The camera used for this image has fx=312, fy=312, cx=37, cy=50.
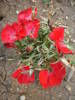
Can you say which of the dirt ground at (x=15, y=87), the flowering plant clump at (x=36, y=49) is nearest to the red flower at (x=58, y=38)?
the flowering plant clump at (x=36, y=49)

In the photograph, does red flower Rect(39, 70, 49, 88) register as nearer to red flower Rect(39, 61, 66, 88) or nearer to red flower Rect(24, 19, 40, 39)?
red flower Rect(39, 61, 66, 88)

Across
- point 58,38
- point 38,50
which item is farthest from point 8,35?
point 58,38

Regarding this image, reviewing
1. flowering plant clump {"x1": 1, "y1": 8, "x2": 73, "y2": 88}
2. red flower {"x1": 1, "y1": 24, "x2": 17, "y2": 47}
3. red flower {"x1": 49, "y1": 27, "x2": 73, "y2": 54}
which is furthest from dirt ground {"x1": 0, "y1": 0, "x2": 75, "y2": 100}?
red flower {"x1": 49, "y1": 27, "x2": 73, "y2": 54}

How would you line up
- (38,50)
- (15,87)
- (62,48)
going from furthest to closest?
(15,87)
(38,50)
(62,48)

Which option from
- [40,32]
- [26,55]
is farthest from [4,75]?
[40,32]

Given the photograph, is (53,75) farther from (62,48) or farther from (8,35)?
(8,35)

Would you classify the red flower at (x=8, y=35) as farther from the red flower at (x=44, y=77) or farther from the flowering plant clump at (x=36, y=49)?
the red flower at (x=44, y=77)

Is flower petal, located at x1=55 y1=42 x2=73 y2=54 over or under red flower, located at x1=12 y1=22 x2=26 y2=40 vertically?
under
